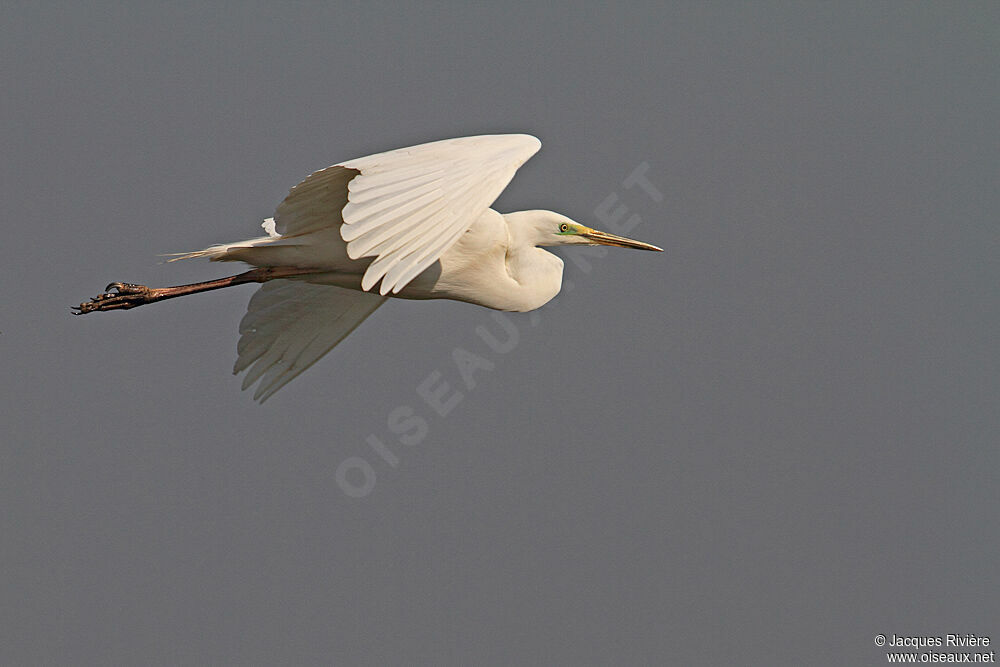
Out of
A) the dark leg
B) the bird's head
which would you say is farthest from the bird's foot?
the bird's head

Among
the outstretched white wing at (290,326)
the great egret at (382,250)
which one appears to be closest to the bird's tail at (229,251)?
the great egret at (382,250)

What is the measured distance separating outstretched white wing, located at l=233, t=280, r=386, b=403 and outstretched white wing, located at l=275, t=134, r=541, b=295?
5.40 feet

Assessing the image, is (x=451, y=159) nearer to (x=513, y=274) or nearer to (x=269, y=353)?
(x=513, y=274)

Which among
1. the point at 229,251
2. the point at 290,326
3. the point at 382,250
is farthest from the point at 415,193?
the point at 290,326

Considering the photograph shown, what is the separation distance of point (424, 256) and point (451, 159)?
2.73 ft

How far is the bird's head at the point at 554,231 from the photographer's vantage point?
955 cm

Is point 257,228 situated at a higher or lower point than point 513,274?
higher

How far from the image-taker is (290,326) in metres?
10.2

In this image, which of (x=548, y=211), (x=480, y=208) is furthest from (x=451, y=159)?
(x=548, y=211)

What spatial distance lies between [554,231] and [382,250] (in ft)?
8.34

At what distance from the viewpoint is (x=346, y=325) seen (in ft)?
33.8

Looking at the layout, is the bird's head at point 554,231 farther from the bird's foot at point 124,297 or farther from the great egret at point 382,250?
the bird's foot at point 124,297

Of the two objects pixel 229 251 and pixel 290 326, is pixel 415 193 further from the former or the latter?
pixel 290 326

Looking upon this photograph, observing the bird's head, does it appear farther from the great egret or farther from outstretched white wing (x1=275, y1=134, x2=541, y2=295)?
outstretched white wing (x1=275, y1=134, x2=541, y2=295)
